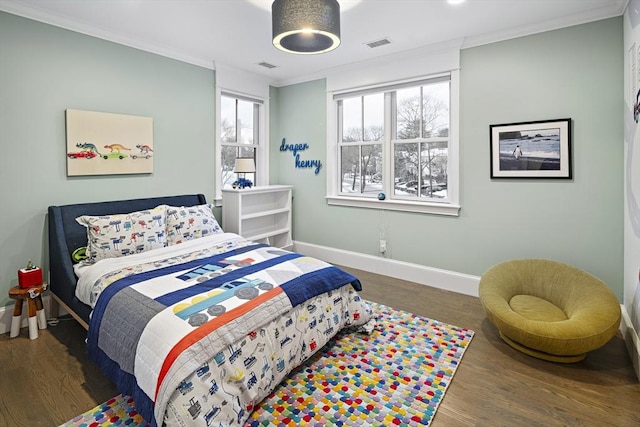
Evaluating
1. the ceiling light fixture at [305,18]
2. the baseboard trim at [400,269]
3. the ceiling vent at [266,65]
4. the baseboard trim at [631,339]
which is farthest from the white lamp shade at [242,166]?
the baseboard trim at [631,339]

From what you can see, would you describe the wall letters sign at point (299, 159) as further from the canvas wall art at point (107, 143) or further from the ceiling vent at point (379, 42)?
the canvas wall art at point (107, 143)

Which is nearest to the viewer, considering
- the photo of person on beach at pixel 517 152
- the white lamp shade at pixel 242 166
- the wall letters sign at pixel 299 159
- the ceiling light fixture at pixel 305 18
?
the ceiling light fixture at pixel 305 18

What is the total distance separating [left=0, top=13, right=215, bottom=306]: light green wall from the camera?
9.37ft

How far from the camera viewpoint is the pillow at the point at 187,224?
3404 millimetres

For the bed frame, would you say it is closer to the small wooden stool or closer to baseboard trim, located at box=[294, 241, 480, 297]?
the small wooden stool

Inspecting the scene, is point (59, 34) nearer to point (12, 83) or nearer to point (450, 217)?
point (12, 83)

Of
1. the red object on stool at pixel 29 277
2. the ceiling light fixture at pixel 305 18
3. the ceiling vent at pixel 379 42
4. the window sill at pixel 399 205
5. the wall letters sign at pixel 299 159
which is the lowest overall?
the red object on stool at pixel 29 277

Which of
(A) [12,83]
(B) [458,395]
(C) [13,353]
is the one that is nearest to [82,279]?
(C) [13,353]

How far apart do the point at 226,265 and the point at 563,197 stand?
118 inches

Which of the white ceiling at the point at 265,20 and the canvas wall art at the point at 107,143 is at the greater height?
the white ceiling at the point at 265,20

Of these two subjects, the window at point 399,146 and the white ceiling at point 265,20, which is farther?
the window at point 399,146

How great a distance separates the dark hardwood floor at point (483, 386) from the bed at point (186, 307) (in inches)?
10.6

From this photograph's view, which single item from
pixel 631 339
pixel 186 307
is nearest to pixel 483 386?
pixel 631 339

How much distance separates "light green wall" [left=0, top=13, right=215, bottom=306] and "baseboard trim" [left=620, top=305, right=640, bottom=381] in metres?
4.31
